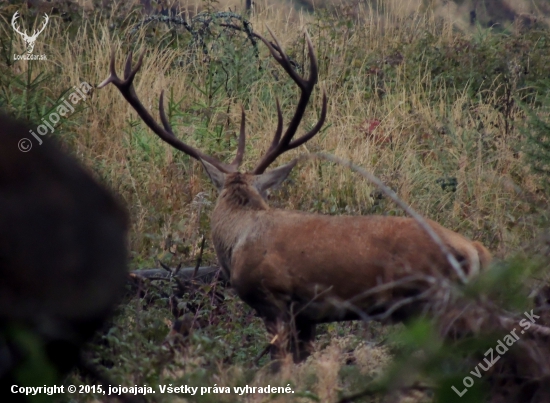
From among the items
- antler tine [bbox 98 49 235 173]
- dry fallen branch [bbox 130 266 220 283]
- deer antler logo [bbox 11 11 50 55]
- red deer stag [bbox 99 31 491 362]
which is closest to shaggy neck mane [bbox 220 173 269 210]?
red deer stag [bbox 99 31 491 362]

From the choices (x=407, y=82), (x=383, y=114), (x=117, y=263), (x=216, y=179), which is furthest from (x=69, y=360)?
(x=407, y=82)

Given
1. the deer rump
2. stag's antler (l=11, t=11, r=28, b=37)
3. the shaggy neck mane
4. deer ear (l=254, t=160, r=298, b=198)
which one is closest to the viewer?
the deer rump

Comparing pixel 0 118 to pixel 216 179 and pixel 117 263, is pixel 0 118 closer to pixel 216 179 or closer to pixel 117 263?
pixel 117 263

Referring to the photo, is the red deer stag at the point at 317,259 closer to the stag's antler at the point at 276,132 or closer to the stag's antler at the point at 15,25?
the stag's antler at the point at 276,132

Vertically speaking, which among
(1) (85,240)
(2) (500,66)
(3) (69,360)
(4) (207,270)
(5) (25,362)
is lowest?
(4) (207,270)

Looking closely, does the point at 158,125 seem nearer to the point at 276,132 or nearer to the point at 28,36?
the point at 276,132

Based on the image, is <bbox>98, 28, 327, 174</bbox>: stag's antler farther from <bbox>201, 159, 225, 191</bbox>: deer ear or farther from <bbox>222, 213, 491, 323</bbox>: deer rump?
<bbox>222, 213, 491, 323</bbox>: deer rump

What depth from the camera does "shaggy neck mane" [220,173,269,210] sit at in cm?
→ 527

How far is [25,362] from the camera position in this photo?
1.36 metres

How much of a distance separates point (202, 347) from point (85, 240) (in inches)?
90.1

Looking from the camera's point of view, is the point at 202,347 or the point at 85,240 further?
the point at 202,347

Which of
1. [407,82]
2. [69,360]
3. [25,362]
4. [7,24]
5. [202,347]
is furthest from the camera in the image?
[407,82]

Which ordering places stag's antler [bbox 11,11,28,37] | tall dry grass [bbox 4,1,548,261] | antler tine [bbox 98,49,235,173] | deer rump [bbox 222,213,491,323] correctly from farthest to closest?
1. stag's antler [bbox 11,11,28,37]
2. tall dry grass [bbox 4,1,548,261]
3. antler tine [bbox 98,49,235,173]
4. deer rump [bbox 222,213,491,323]

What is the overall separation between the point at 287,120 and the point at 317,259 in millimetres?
4521
